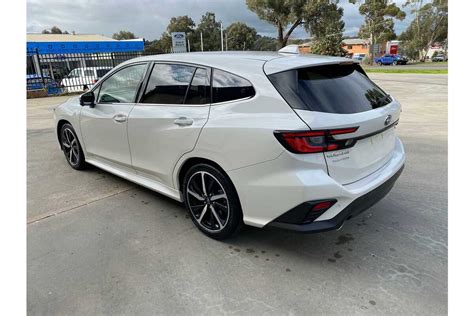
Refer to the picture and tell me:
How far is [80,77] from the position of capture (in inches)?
640

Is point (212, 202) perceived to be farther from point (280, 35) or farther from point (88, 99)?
point (280, 35)

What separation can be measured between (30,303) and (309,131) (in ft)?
7.59

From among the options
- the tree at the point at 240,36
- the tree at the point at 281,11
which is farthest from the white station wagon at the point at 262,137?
the tree at the point at 240,36

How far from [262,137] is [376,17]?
4878 cm

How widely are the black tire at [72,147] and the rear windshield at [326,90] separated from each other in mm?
3427

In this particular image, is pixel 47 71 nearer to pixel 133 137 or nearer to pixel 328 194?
pixel 133 137

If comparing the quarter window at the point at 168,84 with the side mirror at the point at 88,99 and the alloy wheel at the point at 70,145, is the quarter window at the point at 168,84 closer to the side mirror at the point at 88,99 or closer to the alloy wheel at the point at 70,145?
the side mirror at the point at 88,99

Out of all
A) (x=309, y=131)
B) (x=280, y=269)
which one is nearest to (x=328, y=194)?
(x=309, y=131)

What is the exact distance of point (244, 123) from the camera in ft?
8.01

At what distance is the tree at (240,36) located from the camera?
61.0 m

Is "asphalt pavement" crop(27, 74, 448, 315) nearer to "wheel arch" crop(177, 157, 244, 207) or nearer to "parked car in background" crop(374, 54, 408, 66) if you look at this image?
"wheel arch" crop(177, 157, 244, 207)

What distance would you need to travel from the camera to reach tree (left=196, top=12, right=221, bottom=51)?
65.9 meters

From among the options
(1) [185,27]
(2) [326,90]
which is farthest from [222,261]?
(1) [185,27]

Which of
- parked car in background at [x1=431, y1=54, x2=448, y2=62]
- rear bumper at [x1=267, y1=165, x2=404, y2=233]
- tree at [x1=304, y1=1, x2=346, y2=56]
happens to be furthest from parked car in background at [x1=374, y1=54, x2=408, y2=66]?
rear bumper at [x1=267, y1=165, x2=404, y2=233]
